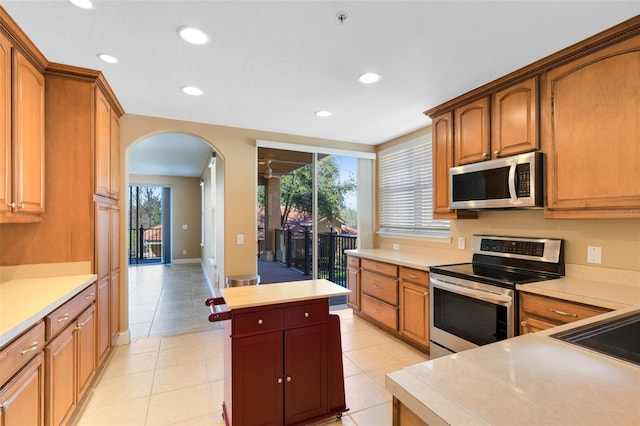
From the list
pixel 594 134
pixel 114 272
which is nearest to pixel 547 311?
pixel 594 134

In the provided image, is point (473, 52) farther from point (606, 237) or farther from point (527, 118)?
point (606, 237)

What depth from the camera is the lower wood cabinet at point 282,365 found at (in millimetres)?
1732

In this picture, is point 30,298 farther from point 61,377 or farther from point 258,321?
point 258,321

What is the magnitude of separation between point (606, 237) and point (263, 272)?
365cm

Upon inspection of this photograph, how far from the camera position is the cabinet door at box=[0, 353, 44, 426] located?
1250mm

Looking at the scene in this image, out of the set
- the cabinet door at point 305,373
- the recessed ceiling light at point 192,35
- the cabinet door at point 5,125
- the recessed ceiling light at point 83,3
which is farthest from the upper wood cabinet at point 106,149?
the cabinet door at point 305,373

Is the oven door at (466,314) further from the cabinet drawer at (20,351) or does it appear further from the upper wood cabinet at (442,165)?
the cabinet drawer at (20,351)

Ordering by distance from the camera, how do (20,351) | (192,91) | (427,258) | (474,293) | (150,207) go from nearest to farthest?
1. (20,351)
2. (474,293)
3. (192,91)
4. (427,258)
5. (150,207)

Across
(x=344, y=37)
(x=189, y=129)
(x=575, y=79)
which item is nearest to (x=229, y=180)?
(x=189, y=129)

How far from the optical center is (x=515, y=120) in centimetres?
237

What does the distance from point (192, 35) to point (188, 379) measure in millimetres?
2669

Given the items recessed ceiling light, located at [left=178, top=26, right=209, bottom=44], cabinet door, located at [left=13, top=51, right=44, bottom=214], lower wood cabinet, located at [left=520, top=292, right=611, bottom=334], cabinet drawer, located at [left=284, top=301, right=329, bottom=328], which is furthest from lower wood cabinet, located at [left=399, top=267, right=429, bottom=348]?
cabinet door, located at [left=13, top=51, right=44, bottom=214]

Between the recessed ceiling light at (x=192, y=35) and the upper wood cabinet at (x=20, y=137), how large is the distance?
1.01 m

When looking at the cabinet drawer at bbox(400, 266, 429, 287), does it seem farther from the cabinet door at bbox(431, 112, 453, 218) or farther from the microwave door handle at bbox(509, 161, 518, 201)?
the microwave door handle at bbox(509, 161, 518, 201)
